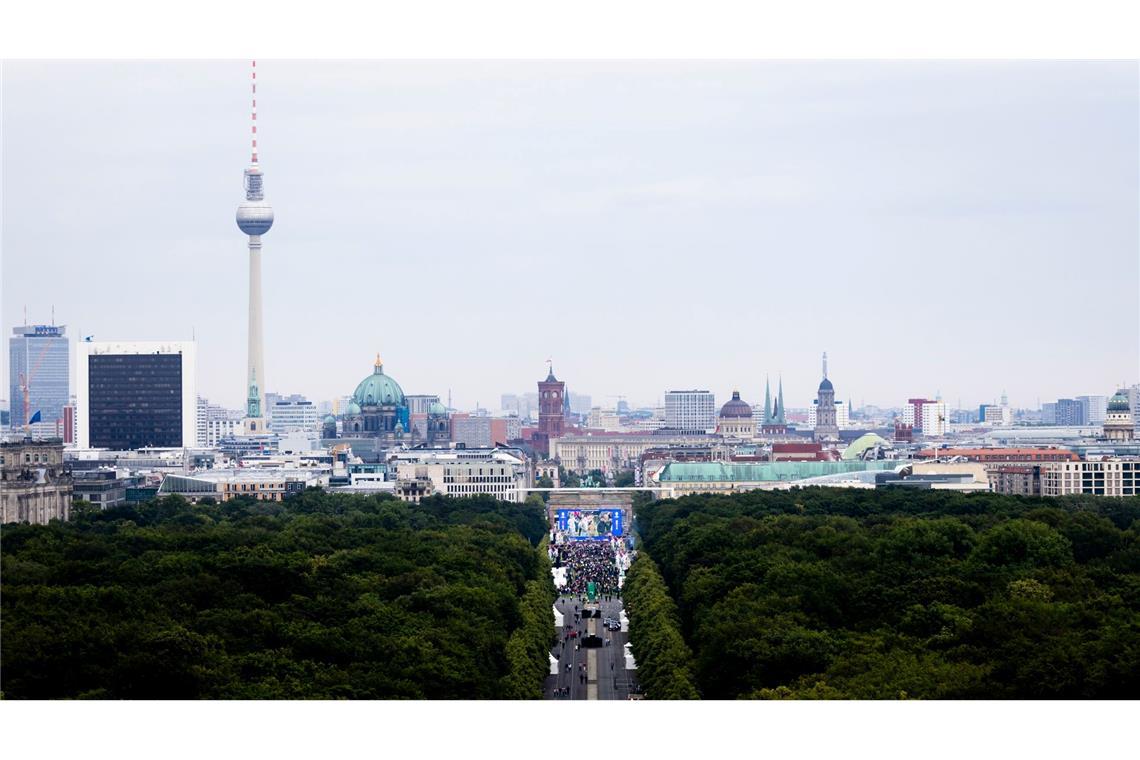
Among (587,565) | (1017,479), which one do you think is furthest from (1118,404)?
(587,565)

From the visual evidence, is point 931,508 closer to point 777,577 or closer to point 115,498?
point 777,577

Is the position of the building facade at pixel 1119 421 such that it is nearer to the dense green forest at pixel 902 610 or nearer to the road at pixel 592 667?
the dense green forest at pixel 902 610

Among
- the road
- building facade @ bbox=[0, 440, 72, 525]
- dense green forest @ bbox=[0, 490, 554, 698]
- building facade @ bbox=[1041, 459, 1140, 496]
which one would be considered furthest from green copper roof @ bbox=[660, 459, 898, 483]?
the road

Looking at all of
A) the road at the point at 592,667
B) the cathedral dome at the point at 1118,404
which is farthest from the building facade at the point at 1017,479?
the road at the point at 592,667

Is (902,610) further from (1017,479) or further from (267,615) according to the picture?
(1017,479)

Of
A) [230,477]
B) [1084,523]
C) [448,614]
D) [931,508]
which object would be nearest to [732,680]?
[448,614]
